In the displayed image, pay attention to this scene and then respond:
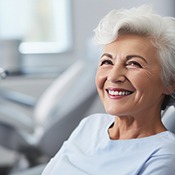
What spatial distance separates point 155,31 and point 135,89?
176 mm

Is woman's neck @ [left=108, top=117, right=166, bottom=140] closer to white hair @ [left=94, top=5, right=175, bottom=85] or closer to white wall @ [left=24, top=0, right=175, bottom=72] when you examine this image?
white hair @ [left=94, top=5, right=175, bottom=85]

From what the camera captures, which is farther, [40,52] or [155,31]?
[40,52]

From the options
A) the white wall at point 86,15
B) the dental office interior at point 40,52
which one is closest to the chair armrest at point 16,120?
the dental office interior at point 40,52

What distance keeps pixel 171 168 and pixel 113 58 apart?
1.19 feet

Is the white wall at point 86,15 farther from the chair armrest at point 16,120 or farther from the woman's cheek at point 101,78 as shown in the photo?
the woman's cheek at point 101,78

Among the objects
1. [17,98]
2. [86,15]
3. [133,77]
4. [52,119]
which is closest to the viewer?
[133,77]

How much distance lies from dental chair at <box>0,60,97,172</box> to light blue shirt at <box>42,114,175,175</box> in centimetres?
130

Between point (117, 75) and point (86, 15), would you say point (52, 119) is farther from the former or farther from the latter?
point (117, 75)

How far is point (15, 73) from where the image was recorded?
13.5 feet

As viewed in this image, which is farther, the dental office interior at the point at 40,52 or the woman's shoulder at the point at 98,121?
the dental office interior at the point at 40,52

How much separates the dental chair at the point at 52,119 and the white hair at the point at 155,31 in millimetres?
1490

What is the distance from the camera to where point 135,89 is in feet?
4.78

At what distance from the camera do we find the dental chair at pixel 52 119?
3.04m

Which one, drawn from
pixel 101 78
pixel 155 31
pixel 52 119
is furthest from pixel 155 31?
pixel 52 119
